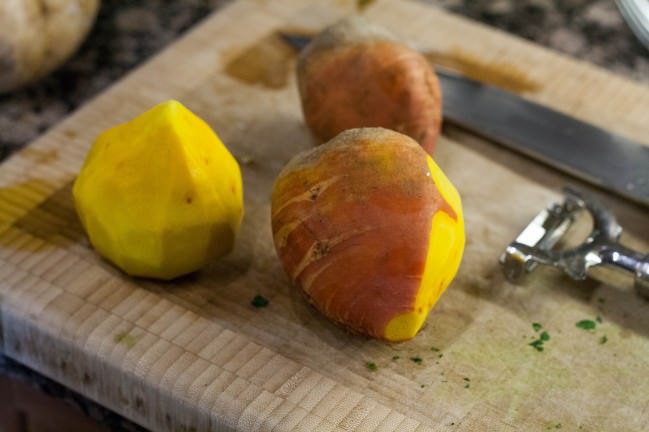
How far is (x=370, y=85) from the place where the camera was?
41.8 inches

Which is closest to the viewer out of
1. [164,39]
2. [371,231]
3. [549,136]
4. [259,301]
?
[371,231]

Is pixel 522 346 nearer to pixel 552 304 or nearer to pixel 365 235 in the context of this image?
pixel 552 304

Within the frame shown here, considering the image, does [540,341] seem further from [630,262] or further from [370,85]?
[370,85]

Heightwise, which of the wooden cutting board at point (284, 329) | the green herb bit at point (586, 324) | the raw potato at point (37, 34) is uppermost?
the raw potato at point (37, 34)

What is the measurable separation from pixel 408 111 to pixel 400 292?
0.82ft

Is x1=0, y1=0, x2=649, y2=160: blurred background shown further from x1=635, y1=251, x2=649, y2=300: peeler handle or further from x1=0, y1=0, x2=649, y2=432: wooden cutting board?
x1=635, y1=251, x2=649, y2=300: peeler handle

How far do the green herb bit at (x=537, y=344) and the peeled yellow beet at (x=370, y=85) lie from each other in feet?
0.80

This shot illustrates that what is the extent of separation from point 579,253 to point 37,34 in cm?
67

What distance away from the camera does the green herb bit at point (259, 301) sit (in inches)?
38.7

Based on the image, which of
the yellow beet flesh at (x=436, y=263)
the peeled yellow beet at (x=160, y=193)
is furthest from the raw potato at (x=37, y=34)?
the yellow beet flesh at (x=436, y=263)

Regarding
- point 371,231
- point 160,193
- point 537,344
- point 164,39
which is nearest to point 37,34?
point 164,39

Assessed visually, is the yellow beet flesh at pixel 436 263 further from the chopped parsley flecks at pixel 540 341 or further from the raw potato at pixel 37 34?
the raw potato at pixel 37 34

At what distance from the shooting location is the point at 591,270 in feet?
3.43

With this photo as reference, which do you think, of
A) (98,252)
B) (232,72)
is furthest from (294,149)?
(98,252)
